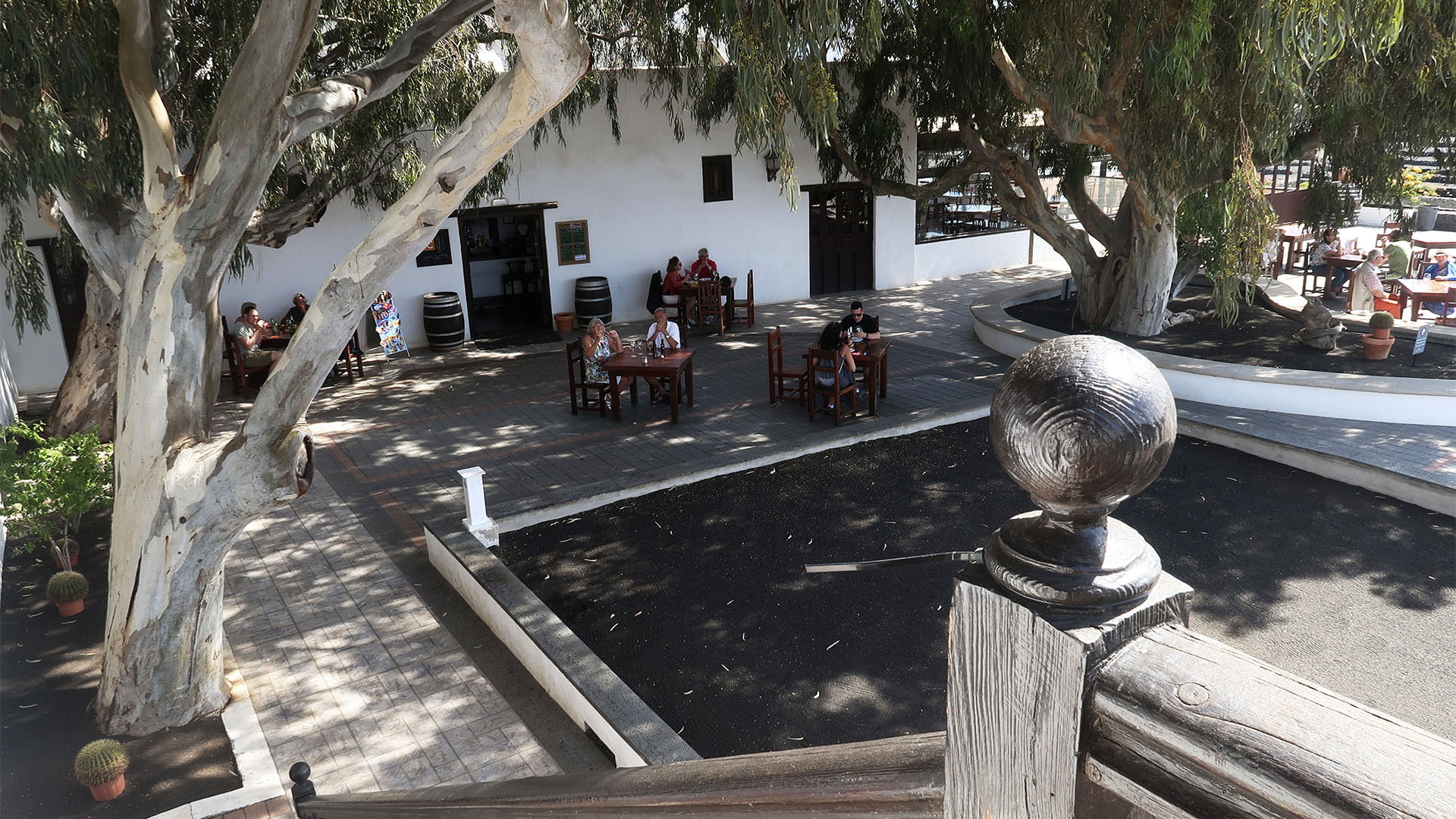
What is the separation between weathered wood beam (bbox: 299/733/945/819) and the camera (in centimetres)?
98

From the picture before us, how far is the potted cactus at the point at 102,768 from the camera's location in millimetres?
5164

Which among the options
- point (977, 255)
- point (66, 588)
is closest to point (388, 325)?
point (66, 588)

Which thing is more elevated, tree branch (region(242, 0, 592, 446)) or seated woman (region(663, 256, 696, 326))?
tree branch (region(242, 0, 592, 446))

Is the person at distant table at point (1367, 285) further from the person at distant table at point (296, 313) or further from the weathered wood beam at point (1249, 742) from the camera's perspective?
the weathered wood beam at point (1249, 742)

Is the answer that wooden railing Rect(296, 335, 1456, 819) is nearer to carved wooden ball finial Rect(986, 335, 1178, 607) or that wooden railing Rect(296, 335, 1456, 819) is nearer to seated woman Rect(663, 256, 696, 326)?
carved wooden ball finial Rect(986, 335, 1178, 607)

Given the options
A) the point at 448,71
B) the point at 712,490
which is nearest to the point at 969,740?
the point at 712,490

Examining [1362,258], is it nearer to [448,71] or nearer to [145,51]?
[448,71]

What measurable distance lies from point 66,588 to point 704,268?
451 inches

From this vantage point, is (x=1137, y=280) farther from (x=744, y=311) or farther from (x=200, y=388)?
(x=200, y=388)

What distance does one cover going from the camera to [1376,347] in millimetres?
12094

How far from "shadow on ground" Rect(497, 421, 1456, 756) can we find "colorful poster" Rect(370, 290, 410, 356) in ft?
23.9

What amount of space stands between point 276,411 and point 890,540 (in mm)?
4930

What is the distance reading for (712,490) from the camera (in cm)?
936

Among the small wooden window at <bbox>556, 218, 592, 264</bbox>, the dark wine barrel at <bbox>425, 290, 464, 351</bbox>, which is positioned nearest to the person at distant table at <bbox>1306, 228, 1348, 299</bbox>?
the small wooden window at <bbox>556, 218, 592, 264</bbox>
